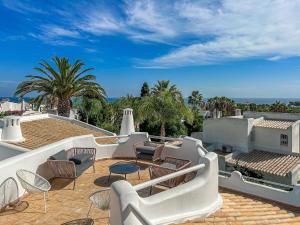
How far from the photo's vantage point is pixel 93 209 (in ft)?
20.4

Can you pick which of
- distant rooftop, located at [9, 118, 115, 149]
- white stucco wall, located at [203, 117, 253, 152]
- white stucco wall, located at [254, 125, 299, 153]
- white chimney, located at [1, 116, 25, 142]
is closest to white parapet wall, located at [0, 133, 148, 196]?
white chimney, located at [1, 116, 25, 142]

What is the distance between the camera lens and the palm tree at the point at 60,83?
22.4 metres

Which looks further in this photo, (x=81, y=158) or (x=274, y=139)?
(x=274, y=139)

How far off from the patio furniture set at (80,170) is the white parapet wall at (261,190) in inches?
93.2

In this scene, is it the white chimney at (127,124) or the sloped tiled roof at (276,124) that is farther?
the sloped tiled roof at (276,124)

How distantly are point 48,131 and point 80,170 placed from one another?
10.6 meters

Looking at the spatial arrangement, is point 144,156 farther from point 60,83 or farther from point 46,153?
point 60,83

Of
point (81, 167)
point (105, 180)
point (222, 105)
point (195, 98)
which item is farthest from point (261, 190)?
point (195, 98)

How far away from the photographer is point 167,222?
17.7ft

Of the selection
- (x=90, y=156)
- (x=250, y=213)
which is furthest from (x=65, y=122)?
(x=250, y=213)

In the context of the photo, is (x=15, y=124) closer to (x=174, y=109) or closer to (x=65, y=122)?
(x=65, y=122)

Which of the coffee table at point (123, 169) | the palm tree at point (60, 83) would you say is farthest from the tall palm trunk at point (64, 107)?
the coffee table at point (123, 169)

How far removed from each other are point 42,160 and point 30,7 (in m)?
15.7

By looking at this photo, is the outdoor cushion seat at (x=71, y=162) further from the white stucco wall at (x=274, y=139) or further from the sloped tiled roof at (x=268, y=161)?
the white stucco wall at (x=274, y=139)
